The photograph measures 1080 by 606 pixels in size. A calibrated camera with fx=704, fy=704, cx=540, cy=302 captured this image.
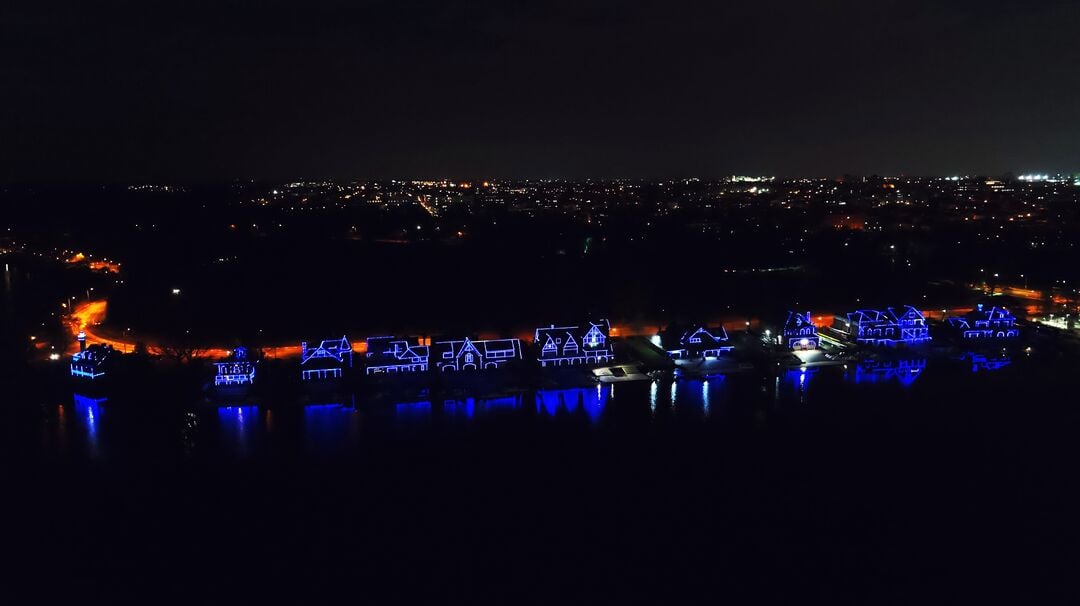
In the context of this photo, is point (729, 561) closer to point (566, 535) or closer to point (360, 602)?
point (566, 535)

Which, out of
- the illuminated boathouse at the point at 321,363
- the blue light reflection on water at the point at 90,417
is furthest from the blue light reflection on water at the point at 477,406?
the blue light reflection on water at the point at 90,417

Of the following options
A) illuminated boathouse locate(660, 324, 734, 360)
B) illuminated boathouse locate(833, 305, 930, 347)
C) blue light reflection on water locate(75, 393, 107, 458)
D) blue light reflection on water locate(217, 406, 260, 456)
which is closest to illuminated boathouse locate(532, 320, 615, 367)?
illuminated boathouse locate(660, 324, 734, 360)

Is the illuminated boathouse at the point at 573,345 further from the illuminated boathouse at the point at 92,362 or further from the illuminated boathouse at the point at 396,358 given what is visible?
the illuminated boathouse at the point at 92,362

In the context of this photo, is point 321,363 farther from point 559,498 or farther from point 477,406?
point 559,498

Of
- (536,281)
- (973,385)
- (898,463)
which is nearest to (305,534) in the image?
(898,463)

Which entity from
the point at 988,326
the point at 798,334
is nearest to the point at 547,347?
the point at 798,334

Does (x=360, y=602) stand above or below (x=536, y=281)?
below
